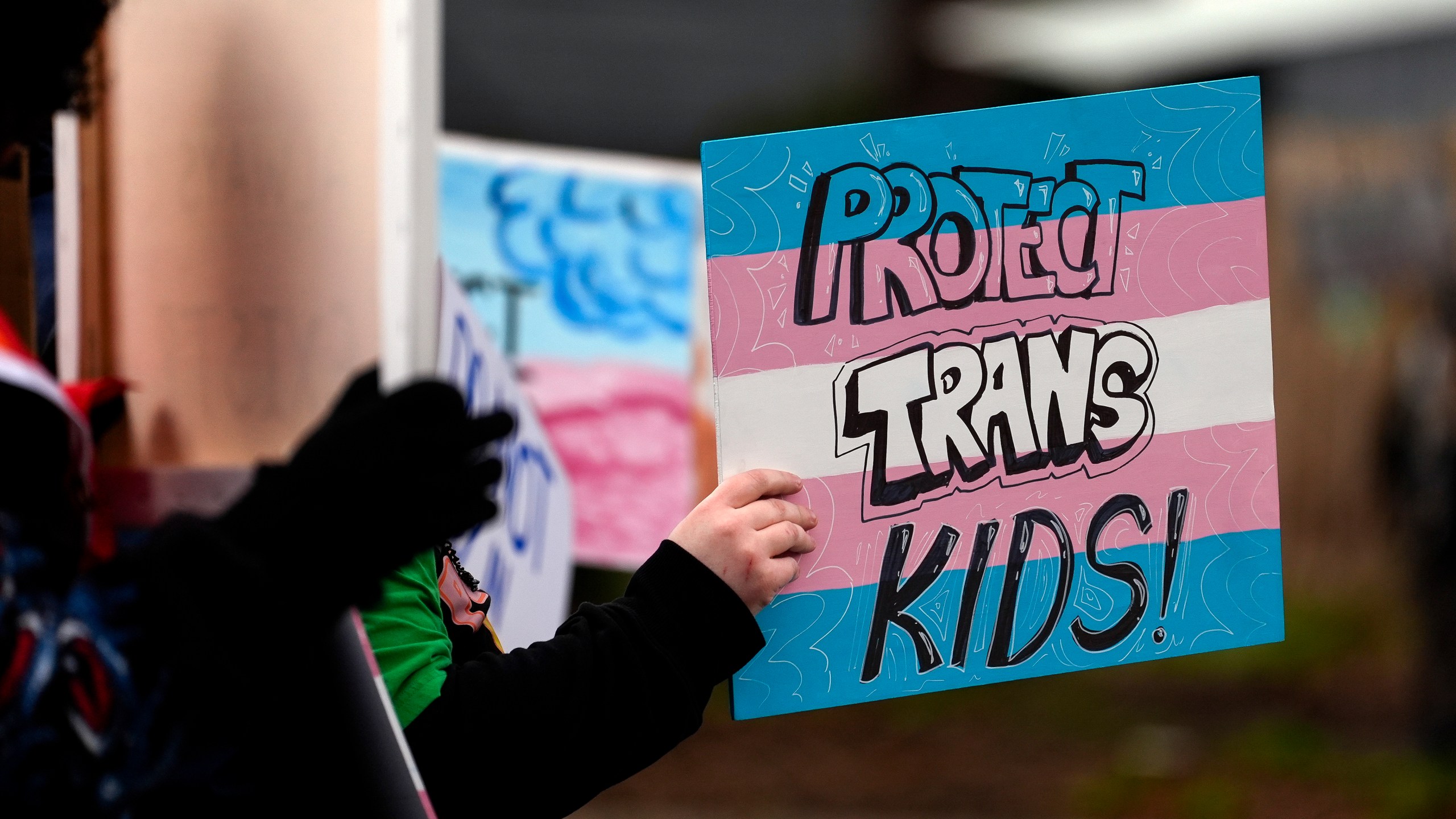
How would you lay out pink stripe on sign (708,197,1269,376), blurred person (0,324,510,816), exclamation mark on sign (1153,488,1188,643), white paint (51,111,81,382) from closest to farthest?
blurred person (0,324,510,816) → white paint (51,111,81,382) → pink stripe on sign (708,197,1269,376) → exclamation mark on sign (1153,488,1188,643)

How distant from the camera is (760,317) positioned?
4.05 ft

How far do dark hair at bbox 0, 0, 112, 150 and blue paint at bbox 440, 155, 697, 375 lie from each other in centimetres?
183

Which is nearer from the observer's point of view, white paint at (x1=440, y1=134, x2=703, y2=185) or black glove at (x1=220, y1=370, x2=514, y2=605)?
black glove at (x1=220, y1=370, x2=514, y2=605)

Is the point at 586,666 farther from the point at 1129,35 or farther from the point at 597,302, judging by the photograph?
the point at 1129,35

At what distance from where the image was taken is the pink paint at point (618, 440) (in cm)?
278

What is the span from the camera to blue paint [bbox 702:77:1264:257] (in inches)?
48.7

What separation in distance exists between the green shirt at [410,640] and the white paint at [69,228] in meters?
0.30

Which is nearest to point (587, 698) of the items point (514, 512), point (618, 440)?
point (514, 512)

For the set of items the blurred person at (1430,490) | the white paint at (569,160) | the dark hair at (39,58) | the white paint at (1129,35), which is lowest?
the blurred person at (1430,490)

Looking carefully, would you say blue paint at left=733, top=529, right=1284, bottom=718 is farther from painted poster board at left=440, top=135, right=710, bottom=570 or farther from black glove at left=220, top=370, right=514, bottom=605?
painted poster board at left=440, top=135, right=710, bottom=570

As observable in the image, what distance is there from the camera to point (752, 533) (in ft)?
3.85

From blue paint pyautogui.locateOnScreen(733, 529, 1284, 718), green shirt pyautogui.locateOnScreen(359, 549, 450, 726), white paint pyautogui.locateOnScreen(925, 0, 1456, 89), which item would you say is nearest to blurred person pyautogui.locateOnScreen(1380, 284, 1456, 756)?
white paint pyautogui.locateOnScreen(925, 0, 1456, 89)

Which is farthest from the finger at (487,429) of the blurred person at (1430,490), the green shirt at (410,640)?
the blurred person at (1430,490)

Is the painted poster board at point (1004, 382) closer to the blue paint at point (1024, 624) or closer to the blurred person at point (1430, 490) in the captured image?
the blue paint at point (1024, 624)
